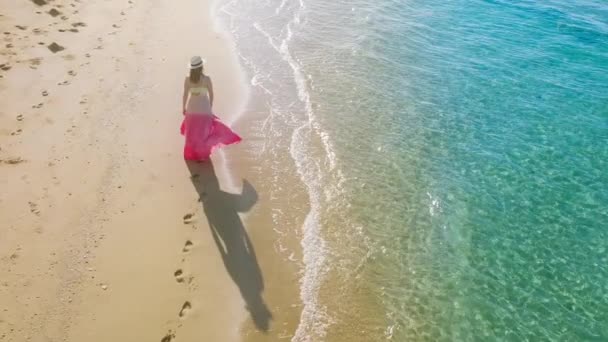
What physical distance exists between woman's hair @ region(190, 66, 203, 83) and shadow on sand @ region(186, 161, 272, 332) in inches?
60.8

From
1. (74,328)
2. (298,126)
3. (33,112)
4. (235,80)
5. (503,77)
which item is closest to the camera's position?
(74,328)

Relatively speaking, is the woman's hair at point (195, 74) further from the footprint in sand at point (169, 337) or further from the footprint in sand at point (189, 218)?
the footprint in sand at point (169, 337)

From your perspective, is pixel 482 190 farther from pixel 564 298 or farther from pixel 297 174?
pixel 297 174

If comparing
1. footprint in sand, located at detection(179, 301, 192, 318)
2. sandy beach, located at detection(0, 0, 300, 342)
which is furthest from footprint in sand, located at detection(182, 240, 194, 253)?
footprint in sand, located at detection(179, 301, 192, 318)

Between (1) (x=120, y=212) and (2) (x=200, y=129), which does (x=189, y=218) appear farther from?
(2) (x=200, y=129)

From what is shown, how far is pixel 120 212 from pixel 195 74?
2702 mm

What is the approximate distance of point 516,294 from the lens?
7.20 m

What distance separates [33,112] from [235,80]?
469 cm

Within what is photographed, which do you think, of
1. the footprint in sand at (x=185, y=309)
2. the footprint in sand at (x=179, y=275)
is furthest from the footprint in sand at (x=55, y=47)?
the footprint in sand at (x=185, y=309)

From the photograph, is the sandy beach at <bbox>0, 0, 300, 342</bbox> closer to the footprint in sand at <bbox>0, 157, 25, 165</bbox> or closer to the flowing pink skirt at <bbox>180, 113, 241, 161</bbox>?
the footprint in sand at <bbox>0, 157, 25, 165</bbox>

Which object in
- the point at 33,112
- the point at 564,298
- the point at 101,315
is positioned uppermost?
the point at 33,112

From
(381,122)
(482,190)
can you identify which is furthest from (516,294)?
(381,122)

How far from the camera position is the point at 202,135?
28.9ft

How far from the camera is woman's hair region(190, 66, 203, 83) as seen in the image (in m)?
8.43
